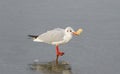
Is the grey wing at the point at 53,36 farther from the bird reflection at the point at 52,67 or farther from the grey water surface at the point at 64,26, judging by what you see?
the bird reflection at the point at 52,67

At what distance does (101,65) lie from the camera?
316 inches

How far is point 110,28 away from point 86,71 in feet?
8.37

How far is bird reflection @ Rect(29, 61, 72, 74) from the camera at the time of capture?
25.6 ft

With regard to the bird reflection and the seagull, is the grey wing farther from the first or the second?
the bird reflection

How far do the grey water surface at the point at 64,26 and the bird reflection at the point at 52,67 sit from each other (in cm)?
9

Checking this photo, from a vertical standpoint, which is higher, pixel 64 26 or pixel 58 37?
pixel 64 26

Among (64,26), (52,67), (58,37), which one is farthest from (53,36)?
(64,26)

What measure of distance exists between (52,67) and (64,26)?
242 centimetres

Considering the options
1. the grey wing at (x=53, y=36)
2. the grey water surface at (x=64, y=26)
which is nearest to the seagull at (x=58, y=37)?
the grey wing at (x=53, y=36)

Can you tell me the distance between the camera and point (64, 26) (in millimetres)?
10320

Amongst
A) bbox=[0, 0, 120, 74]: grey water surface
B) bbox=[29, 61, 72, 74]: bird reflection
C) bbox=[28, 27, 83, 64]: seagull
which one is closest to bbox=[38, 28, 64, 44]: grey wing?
bbox=[28, 27, 83, 64]: seagull

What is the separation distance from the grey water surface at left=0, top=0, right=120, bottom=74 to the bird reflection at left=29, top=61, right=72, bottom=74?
0.09 metres

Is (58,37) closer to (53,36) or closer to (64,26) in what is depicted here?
(53,36)

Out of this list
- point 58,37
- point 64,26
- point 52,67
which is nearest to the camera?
point 52,67
